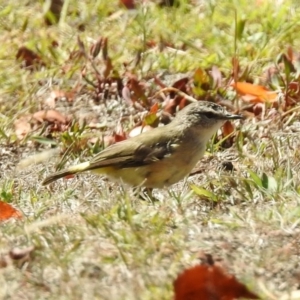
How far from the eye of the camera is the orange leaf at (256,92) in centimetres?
700

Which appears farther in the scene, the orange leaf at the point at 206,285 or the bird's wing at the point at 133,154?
the bird's wing at the point at 133,154

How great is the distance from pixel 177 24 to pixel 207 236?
4.31 meters

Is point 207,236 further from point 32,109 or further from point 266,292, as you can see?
point 32,109

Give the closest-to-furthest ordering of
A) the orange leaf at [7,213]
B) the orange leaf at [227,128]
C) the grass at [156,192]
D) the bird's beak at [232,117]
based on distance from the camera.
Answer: the grass at [156,192] < the orange leaf at [7,213] < the bird's beak at [232,117] < the orange leaf at [227,128]

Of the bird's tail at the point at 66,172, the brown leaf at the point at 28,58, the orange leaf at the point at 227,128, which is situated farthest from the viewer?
the brown leaf at the point at 28,58

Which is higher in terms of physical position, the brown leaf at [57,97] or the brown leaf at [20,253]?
the brown leaf at [20,253]

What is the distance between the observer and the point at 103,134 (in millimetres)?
7168

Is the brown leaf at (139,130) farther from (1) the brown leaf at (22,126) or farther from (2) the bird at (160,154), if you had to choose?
(1) the brown leaf at (22,126)

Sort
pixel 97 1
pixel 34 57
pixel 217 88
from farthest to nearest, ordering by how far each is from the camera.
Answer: pixel 97 1 → pixel 34 57 → pixel 217 88

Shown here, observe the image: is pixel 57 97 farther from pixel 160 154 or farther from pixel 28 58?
pixel 160 154

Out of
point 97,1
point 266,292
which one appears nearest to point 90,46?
point 97,1

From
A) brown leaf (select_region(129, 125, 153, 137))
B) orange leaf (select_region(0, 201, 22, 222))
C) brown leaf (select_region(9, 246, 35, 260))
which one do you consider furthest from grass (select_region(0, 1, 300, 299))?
brown leaf (select_region(129, 125, 153, 137))

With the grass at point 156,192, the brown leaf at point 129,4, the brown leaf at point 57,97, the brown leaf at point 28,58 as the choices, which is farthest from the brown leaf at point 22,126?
the brown leaf at point 129,4

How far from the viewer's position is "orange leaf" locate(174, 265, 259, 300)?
3.63 m
